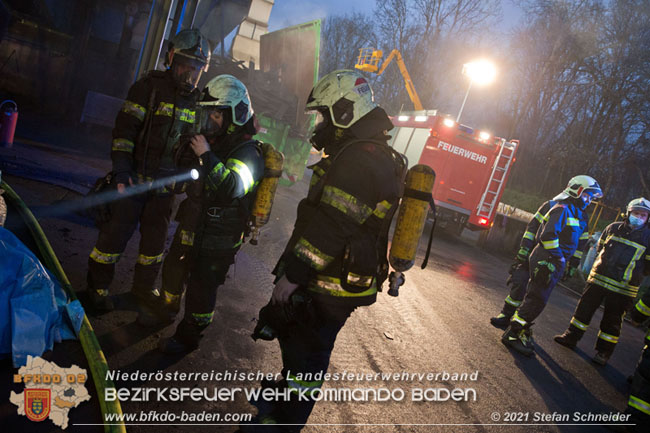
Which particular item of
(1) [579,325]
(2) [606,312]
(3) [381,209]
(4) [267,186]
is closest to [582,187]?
(2) [606,312]

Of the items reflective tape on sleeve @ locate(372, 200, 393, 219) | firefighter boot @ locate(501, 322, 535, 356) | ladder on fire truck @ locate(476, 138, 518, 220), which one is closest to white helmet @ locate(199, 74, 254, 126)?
reflective tape on sleeve @ locate(372, 200, 393, 219)

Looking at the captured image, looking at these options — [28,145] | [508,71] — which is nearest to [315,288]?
[28,145]

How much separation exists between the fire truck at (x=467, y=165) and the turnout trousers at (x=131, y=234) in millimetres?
9467

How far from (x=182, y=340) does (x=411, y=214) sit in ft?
6.23

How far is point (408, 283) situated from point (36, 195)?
212 inches

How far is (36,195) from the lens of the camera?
4727mm

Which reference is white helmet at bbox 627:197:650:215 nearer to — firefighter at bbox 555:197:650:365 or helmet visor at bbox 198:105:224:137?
firefighter at bbox 555:197:650:365

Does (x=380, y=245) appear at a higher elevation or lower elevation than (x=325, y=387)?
higher

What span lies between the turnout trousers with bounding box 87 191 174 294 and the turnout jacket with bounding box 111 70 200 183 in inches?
8.3

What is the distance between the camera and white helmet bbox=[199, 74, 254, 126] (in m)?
2.52

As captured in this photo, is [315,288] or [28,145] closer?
[315,288]

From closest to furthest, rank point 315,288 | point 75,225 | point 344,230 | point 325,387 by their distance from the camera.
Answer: point 344,230 < point 315,288 < point 325,387 < point 75,225

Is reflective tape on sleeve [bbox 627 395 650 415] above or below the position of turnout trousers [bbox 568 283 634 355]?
below

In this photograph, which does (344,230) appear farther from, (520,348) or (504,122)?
(504,122)
